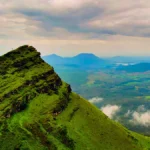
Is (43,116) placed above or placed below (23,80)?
below

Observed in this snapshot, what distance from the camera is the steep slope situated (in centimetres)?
12012

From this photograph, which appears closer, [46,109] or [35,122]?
[35,122]

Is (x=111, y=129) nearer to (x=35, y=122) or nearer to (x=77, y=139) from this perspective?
(x=77, y=139)

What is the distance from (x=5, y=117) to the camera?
406 ft

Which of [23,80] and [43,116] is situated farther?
[23,80]

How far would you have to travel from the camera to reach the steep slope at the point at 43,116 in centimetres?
12012

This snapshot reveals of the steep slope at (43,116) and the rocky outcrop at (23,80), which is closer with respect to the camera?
the steep slope at (43,116)

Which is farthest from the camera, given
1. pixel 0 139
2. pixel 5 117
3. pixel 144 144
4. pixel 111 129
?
pixel 144 144

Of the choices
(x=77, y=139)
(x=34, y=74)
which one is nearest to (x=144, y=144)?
(x=77, y=139)

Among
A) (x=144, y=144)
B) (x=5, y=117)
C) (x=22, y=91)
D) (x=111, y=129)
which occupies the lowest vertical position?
(x=144, y=144)

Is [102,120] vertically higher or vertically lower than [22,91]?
lower

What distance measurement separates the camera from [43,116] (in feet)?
433

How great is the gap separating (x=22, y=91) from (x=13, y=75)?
13.1 meters

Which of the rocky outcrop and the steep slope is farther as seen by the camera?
the rocky outcrop
